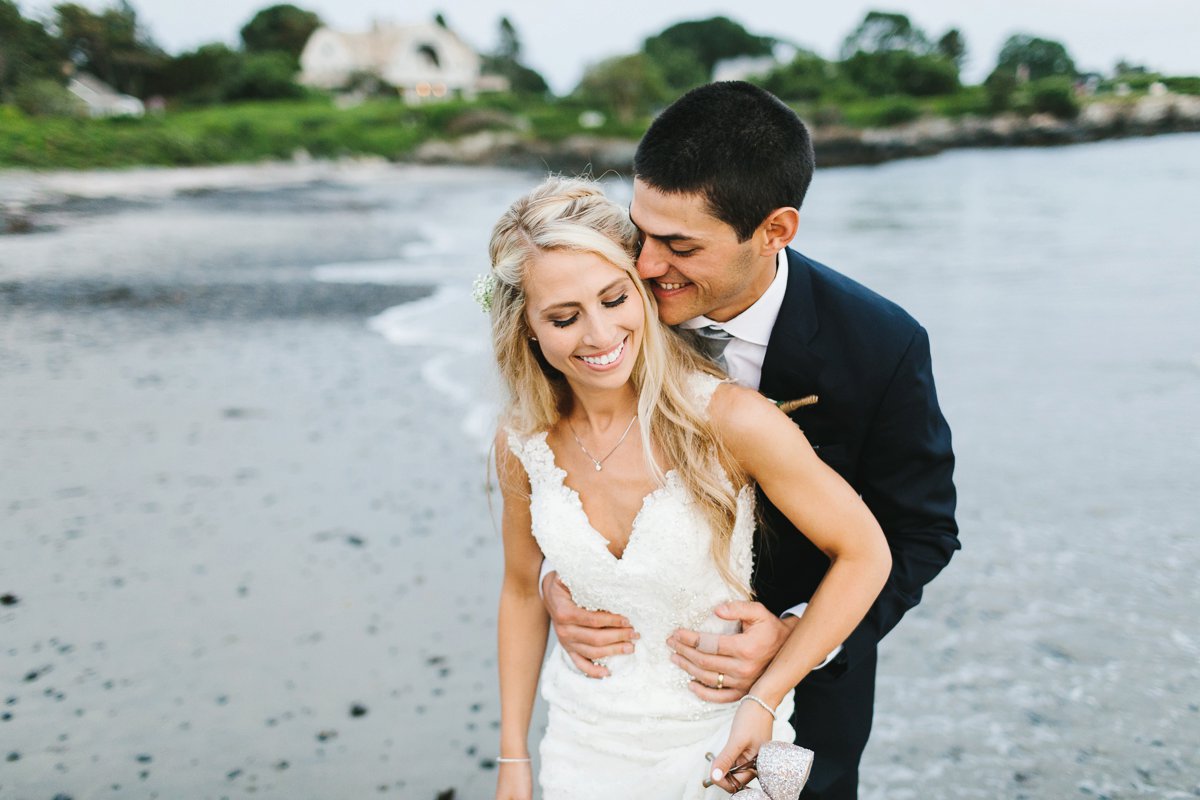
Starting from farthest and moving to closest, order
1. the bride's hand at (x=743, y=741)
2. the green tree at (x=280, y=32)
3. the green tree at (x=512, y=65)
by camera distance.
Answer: the green tree at (x=512, y=65) < the green tree at (x=280, y=32) < the bride's hand at (x=743, y=741)

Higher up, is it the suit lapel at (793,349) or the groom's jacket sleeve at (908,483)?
the suit lapel at (793,349)

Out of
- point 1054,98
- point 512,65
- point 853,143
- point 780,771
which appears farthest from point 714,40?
point 780,771

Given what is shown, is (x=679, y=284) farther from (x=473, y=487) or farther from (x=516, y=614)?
(x=473, y=487)

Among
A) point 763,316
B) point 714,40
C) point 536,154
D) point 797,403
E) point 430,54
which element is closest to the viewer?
point 797,403

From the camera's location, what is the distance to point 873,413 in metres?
2.27

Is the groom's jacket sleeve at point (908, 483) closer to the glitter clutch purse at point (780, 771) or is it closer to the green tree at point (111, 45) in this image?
the glitter clutch purse at point (780, 771)

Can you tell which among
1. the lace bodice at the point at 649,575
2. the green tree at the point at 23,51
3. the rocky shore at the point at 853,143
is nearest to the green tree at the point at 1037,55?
the lace bodice at the point at 649,575

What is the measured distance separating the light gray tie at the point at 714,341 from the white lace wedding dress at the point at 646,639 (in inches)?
6.0

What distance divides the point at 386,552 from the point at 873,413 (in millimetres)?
4032

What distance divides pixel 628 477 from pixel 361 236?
808 inches

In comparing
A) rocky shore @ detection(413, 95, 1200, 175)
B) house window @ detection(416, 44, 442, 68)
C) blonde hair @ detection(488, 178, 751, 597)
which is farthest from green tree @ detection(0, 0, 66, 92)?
blonde hair @ detection(488, 178, 751, 597)

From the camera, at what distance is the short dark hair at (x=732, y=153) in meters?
2.21

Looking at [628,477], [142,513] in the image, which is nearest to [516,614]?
[628,477]

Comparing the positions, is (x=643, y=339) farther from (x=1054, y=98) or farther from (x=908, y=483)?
(x=1054, y=98)
